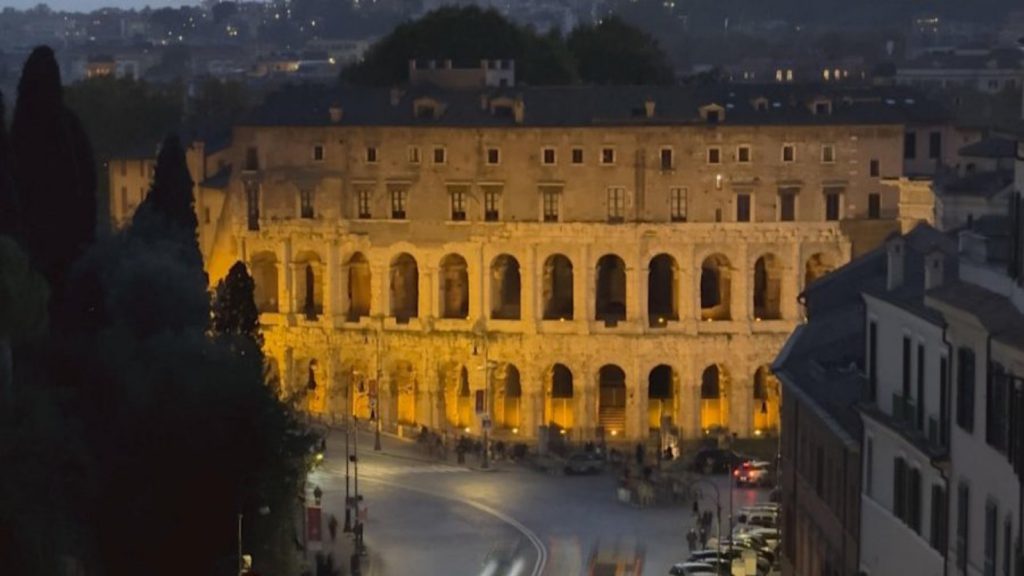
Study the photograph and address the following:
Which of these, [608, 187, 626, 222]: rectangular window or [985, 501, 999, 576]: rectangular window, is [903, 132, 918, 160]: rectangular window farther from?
[985, 501, 999, 576]: rectangular window

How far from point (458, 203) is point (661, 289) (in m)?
8.69

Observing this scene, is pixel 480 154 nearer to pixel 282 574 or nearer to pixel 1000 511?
pixel 282 574

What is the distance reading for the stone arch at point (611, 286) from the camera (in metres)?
99.8

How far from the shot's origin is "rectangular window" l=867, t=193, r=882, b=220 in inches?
3772

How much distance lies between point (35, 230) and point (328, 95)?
46003mm

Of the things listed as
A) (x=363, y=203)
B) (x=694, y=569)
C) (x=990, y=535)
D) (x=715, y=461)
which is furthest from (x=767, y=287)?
(x=990, y=535)

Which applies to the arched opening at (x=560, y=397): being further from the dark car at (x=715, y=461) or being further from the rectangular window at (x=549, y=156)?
the dark car at (x=715, y=461)

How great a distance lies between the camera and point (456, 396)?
97250 mm

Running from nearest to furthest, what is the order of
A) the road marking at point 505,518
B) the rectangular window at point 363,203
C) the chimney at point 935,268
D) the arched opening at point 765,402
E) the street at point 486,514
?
the chimney at point 935,268, the road marking at point 505,518, the street at point 486,514, the arched opening at point 765,402, the rectangular window at point 363,203

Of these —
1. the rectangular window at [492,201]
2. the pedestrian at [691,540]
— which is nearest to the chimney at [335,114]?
the rectangular window at [492,201]

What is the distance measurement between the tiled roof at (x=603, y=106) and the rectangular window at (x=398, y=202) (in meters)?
2.16

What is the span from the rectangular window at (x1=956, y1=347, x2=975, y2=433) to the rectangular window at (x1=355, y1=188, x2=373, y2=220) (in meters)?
61.2

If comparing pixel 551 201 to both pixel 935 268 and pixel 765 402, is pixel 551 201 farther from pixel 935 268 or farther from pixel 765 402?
pixel 935 268

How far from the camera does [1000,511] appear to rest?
35.9 meters
